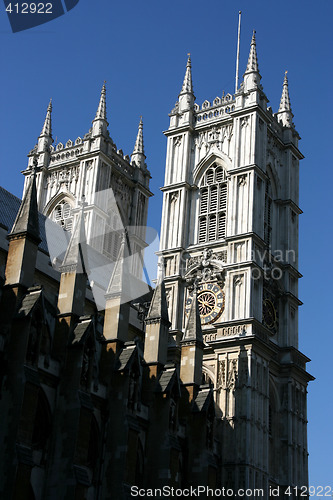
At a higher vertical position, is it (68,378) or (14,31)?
(14,31)

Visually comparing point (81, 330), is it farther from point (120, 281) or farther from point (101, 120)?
point (101, 120)

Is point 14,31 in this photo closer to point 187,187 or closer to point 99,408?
point 99,408

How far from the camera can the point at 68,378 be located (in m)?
32.5

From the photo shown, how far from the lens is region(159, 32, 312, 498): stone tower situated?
140ft

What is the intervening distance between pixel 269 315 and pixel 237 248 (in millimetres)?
4382

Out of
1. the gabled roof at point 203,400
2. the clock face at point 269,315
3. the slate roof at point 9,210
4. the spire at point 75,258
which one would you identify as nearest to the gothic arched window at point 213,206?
the clock face at point 269,315

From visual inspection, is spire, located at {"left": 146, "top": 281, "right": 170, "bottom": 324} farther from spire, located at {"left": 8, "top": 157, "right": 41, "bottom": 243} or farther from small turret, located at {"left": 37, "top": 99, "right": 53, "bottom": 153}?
small turret, located at {"left": 37, "top": 99, "right": 53, "bottom": 153}

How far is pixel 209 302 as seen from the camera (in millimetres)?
46781

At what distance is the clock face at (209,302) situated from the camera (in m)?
46.2

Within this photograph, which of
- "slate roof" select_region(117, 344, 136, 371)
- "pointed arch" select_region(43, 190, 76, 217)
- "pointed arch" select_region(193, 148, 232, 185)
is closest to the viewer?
"slate roof" select_region(117, 344, 136, 371)

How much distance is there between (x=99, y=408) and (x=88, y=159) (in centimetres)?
2745

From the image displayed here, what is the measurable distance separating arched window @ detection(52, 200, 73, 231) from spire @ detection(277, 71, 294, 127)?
16435 mm

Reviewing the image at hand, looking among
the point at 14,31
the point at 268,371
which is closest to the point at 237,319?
the point at 268,371

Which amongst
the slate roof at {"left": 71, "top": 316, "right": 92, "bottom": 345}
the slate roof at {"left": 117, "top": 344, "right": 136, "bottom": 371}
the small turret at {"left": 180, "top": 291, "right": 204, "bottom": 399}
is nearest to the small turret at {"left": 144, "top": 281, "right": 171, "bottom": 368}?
the small turret at {"left": 180, "top": 291, "right": 204, "bottom": 399}
